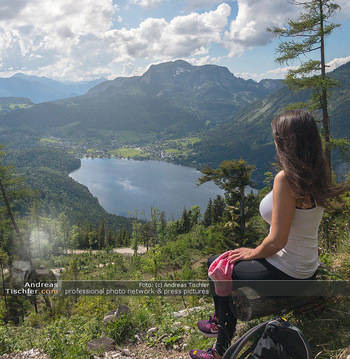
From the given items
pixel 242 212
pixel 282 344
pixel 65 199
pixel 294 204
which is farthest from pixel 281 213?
pixel 65 199

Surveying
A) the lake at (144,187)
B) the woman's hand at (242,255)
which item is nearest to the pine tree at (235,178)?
the woman's hand at (242,255)

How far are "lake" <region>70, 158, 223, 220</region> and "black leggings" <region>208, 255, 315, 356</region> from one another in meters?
75.1

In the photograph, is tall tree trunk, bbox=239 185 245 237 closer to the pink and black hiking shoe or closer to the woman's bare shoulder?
the pink and black hiking shoe

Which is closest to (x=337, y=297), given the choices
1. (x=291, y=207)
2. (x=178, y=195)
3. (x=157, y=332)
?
(x=291, y=207)

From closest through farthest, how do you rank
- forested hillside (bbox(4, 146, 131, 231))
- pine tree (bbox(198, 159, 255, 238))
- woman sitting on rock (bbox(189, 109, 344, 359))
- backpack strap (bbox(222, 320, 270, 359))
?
backpack strap (bbox(222, 320, 270, 359)) < woman sitting on rock (bbox(189, 109, 344, 359)) < pine tree (bbox(198, 159, 255, 238)) < forested hillside (bbox(4, 146, 131, 231))

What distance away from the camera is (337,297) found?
2.68 m

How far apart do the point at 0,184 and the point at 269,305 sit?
1510 centimetres

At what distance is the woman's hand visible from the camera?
231 centimetres

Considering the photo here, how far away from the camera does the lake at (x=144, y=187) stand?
103125 mm

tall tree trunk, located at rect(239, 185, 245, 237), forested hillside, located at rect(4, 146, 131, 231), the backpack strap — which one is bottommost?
forested hillside, located at rect(4, 146, 131, 231)

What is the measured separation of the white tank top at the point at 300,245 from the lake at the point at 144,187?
75.4 meters

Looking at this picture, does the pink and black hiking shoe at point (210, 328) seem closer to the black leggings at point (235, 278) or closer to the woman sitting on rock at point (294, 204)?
the black leggings at point (235, 278)

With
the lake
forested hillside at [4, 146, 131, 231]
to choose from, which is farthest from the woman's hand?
the lake

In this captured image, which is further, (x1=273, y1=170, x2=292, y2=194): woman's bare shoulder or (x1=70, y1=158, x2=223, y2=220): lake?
(x1=70, y1=158, x2=223, y2=220): lake
